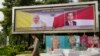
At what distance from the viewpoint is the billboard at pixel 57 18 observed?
23.8 m

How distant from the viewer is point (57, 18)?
82.0 ft

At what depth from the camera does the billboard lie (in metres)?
23.8

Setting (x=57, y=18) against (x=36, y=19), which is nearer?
(x=57, y=18)

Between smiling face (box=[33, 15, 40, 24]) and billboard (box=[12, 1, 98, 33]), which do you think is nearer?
billboard (box=[12, 1, 98, 33])

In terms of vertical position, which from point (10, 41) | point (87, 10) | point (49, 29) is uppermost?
point (87, 10)

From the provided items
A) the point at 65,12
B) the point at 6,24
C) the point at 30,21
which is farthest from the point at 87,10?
the point at 6,24

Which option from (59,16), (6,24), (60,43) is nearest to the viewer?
(60,43)

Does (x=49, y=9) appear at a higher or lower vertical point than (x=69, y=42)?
higher

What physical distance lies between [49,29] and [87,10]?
133 inches

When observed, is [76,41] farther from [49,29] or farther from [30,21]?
[30,21]

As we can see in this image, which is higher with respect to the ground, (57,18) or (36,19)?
(57,18)

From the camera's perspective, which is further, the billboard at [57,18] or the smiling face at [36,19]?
the smiling face at [36,19]

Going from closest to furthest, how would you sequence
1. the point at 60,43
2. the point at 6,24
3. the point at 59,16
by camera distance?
1. the point at 60,43
2. the point at 59,16
3. the point at 6,24

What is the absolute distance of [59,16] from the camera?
24.9 m
